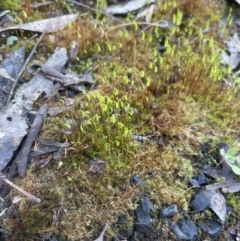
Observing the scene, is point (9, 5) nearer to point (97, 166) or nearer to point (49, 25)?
point (49, 25)

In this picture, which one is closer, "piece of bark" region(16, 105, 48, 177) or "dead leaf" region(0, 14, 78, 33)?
"piece of bark" region(16, 105, 48, 177)

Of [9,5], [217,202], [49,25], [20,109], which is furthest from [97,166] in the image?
[9,5]

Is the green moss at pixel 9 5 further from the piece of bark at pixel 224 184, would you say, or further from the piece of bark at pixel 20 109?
the piece of bark at pixel 224 184

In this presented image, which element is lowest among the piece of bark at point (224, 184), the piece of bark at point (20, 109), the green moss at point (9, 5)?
the piece of bark at point (224, 184)

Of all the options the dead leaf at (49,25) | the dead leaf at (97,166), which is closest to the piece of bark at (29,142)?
the dead leaf at (97,166)

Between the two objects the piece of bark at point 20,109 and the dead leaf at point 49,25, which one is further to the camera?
the dead leaf at point 49,25

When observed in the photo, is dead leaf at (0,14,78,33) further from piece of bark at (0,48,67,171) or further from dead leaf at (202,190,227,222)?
dead leaf at (202,190,227,222)

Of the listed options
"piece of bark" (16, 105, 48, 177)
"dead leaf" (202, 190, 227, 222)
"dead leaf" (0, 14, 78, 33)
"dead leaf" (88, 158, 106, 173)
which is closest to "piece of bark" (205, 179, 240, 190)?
"dead leaf" (202, 190, 227, 222)
